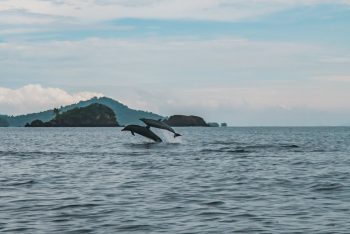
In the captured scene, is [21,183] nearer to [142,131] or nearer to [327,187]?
[327,187]

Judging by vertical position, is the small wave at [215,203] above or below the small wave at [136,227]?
A: above

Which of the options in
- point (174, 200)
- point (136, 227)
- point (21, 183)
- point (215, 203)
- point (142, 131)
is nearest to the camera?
point (136, 227)

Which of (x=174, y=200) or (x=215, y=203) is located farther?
(x=174, y=200)

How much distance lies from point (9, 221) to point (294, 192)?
1236 centimetres

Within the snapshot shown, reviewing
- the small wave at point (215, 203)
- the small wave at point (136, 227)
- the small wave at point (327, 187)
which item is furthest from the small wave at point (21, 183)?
the small wave at point (327, 187)

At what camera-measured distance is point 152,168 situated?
3703cm

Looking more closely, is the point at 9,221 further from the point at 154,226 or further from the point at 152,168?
the point at 152,168

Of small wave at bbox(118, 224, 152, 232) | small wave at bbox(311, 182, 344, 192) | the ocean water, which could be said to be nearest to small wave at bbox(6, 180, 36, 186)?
the ocean water

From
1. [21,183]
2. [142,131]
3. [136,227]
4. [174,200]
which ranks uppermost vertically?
[142,131]

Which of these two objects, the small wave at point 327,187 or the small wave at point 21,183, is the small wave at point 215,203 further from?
the small wave at point 21,183

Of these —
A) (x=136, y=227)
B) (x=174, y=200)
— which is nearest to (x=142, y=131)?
(x=174, y=200)

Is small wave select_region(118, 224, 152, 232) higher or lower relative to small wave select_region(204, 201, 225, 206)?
lower

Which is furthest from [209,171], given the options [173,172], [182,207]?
[182,207]

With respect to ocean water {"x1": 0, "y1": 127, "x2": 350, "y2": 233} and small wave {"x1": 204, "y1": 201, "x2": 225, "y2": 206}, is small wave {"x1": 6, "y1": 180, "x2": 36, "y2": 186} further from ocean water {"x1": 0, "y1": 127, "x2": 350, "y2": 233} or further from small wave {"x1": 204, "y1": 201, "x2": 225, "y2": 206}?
small wave {"x1": 204, "y1": 201, "x2": 225, "y2": 206}
